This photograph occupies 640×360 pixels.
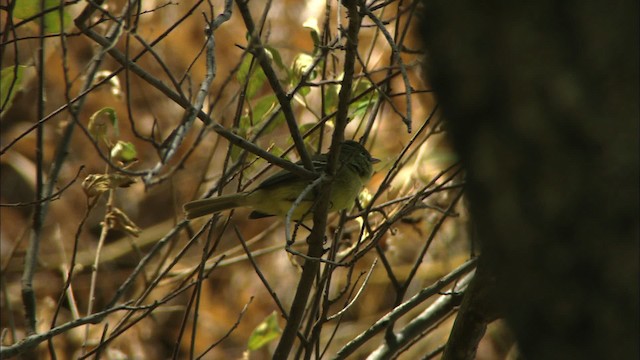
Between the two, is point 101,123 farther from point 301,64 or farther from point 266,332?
point 266,332

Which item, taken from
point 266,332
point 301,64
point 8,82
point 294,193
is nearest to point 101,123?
point 8,82

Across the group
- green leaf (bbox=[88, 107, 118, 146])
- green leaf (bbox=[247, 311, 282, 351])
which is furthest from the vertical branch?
green leaf (bbox=[247, 311, 282, 351])

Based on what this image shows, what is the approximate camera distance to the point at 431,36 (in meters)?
1.38

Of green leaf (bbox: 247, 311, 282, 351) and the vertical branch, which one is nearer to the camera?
the vertical branch

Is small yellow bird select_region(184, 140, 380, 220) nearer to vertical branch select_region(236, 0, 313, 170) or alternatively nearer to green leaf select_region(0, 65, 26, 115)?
vertical branch select_region(236, 0, 313, 170)

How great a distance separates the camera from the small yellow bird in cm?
423

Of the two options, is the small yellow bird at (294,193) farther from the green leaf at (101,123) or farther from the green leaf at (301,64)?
the green leaf at (101,123)

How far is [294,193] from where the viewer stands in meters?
4.84

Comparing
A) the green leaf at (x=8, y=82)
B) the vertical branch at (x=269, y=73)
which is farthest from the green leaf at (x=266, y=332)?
the green leaf at (x=8, y=82)

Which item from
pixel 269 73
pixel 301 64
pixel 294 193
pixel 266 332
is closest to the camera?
pixel 269 73

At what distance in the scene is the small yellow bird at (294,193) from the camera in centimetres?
423

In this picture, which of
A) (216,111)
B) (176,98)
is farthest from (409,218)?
(216,111)

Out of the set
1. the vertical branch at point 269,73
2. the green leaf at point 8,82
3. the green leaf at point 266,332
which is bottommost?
the green leaf at point 266,332

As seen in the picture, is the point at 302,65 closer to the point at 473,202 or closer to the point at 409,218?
the point at 409,218
